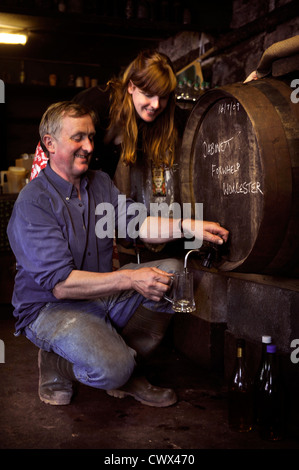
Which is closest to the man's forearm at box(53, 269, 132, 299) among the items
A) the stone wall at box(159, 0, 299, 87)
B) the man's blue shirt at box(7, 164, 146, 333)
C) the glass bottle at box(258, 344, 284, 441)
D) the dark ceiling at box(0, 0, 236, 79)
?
the man's blue shirt at box(7, 164, 146, 333)

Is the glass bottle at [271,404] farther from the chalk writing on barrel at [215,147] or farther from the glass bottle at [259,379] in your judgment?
the chalk writing on barrel at [215,147]

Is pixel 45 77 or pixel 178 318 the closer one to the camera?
pixel 178 318

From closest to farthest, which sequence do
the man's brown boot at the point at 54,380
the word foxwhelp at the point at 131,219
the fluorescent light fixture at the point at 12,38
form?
the man's brown boot at the point at 54,380, the word foxwhelp at the point at 131,219, the fluorescent light fixture at the point at 12,38

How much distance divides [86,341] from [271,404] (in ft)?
2.73

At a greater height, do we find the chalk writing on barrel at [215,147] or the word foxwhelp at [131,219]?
the chalk writing on barrel at [215,147]

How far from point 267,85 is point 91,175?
107 centimetres

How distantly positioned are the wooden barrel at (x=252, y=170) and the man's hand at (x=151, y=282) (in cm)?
30

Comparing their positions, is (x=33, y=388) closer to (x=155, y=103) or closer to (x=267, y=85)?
(x=155, y=103)

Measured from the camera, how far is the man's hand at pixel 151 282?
2.13 m

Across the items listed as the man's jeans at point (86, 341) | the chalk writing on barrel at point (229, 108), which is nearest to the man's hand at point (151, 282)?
the man's jeans at point (86, 341)

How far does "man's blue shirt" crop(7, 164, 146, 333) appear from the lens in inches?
88.0

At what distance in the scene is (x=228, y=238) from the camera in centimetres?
228

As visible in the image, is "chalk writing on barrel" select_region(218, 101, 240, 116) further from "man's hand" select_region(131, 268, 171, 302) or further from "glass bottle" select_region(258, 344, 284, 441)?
"glass bottle" select_region(258, 344, 284, 441)

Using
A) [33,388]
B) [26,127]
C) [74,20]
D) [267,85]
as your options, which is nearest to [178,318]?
[33,388]
